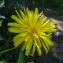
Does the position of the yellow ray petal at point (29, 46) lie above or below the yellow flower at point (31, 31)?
below

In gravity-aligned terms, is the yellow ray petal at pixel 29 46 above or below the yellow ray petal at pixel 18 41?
below

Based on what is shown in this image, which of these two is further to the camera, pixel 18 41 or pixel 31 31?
pixel 31 31

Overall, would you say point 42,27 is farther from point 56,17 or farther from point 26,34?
point 56,17

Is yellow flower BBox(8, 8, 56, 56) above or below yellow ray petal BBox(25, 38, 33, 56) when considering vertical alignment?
above

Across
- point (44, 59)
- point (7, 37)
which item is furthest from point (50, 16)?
point (7, 37)

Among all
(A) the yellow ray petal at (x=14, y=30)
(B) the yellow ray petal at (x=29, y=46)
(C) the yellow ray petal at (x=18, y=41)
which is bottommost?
(B) the yellow ray petal at (x=29, y=46)

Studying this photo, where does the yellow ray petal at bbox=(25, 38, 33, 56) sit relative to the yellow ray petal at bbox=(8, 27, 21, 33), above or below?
below

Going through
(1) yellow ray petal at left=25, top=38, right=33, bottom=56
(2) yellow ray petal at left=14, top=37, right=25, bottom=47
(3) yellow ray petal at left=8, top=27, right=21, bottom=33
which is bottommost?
(1) yellow ray petal at left=25, top=38, right=33, bottom=56

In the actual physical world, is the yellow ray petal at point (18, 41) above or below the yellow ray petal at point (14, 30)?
below
